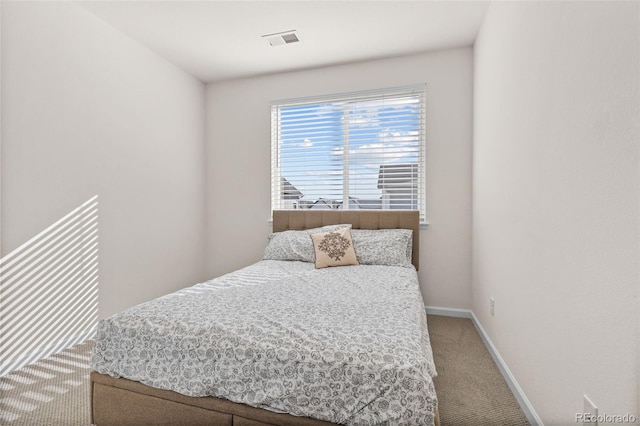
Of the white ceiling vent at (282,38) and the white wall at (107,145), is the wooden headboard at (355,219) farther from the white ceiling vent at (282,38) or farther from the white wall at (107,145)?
the white ceiling vent at (282,38)

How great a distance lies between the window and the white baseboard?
964 mm

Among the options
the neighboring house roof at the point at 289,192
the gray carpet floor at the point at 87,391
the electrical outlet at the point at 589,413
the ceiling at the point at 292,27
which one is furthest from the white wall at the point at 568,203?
the neighboring house roof at the point at 289,192

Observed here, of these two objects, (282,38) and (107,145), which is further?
(282,38)

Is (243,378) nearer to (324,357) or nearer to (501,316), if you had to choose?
(324,357)

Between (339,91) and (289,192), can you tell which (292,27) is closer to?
(339,91)

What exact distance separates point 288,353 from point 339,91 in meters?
2.92

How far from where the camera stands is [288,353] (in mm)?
1200

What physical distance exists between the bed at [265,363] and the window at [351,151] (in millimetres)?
1740

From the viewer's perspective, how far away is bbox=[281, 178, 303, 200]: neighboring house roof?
3.64 m

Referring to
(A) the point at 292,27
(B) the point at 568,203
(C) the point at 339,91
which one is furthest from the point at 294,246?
(B) the point at 568,203

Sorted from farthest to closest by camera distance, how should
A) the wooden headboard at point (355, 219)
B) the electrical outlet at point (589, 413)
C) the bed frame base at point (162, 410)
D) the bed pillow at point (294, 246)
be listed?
the wooden headboard at point (355, 219)
the bed pillow at point (294, 246)
the bed frame base at point (162, 410)
the electrical outlet at point (589, 413)

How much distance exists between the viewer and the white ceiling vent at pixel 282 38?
2.79m

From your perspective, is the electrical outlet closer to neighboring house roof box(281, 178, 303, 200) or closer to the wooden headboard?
the wooden headboard

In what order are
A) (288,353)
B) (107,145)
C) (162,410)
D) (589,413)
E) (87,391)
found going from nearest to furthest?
(589,413), (288,353), (162,410), (87,391), (107,145)
